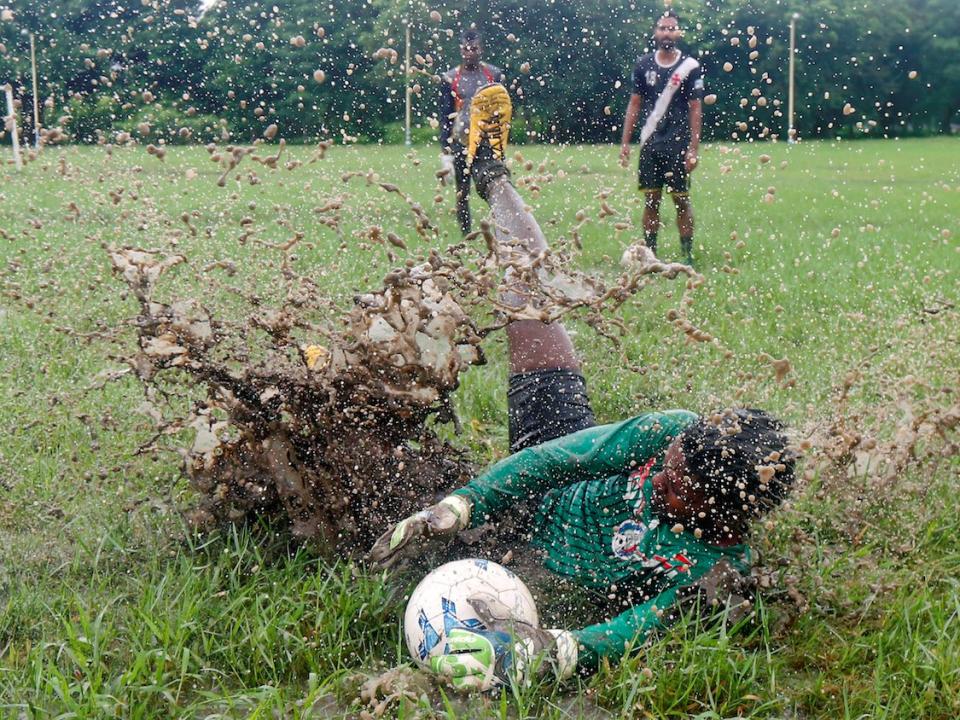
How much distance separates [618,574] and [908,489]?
4.01ft

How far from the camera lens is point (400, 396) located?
3348mm

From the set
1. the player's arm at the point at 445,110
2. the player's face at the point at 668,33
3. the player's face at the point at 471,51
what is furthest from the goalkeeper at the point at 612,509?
the player's arm at the point at 445,110

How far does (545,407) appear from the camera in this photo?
379cm

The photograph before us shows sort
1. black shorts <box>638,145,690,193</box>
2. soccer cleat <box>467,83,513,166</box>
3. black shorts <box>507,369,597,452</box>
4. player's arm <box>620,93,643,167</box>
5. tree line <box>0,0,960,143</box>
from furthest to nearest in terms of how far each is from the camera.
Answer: tree line <box>0,0,960,143</box>, player's arm <box>620,93,643,167</box>, black shorts <box>638,145,690,193</box>, soccer cleat <box>467,83,513,166</box>, black shorts <box>507,369,597,452</box>

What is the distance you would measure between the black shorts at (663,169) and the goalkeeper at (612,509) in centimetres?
413

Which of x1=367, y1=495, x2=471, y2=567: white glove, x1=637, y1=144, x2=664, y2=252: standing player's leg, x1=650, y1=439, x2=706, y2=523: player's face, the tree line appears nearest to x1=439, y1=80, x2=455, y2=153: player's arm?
x1=637, y1=144, x2=664, y2=252: standing player's leg

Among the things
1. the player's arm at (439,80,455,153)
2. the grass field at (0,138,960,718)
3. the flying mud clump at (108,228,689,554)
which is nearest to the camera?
the grass field at (0,138,960,718)

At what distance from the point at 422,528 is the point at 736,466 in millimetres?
975

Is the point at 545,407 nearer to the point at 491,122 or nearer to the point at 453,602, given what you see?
the point at 453,602

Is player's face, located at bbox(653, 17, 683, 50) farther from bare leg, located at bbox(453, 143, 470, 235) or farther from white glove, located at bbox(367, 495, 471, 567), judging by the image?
white glove, located at bbox(367, 495, 471, 567)

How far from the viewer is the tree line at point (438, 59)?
12438 mm

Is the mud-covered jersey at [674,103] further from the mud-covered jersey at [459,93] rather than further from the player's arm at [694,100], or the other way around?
the mud-covered jersey at [459,93]

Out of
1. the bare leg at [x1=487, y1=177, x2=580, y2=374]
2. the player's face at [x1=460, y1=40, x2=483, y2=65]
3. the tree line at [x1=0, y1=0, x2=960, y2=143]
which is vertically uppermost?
the tree line at [x1=0, y1=0, x2=960, y2=143]

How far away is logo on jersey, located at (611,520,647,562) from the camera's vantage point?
10.1 ft
